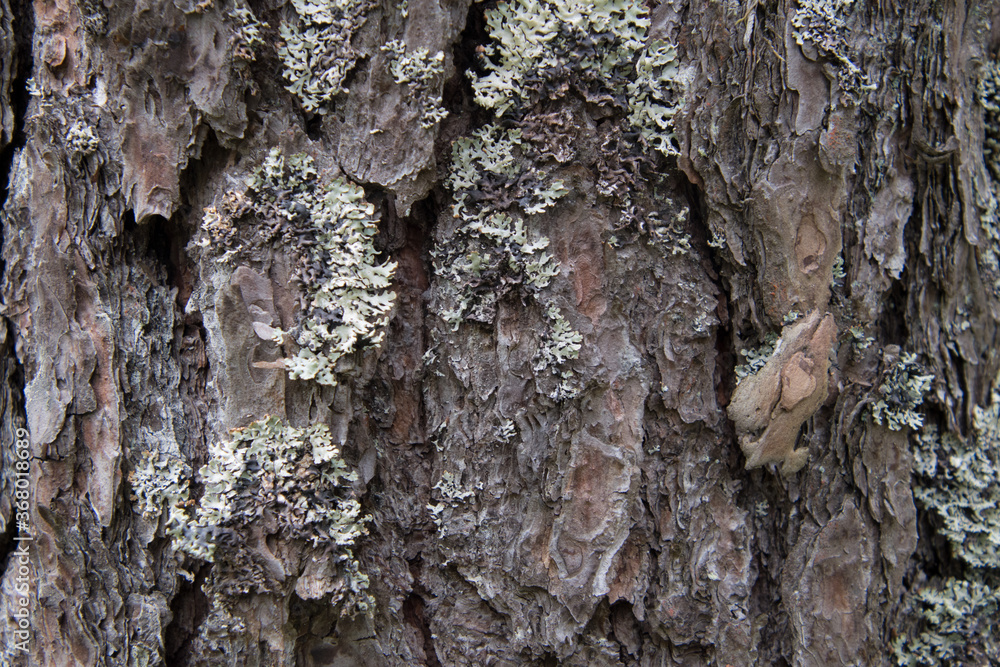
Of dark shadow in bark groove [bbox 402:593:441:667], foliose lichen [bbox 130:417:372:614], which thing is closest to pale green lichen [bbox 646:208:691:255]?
foliose lichen [bbox 130:417:372:614]

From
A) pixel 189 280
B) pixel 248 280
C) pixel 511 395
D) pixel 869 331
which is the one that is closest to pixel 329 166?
pixel 248 280

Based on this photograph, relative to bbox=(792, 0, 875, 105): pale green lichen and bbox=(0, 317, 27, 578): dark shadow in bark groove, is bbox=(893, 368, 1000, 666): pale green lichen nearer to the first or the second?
bbox=(792, 0, 875, 105): pale green lichen

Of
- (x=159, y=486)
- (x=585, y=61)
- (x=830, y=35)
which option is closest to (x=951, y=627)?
(x=830, y=35)

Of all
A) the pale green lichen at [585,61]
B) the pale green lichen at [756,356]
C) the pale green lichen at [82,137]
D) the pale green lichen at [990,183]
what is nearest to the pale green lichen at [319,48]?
the pale green lichen at [585,61]

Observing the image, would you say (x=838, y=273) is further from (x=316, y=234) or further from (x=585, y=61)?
(x=316, y=234)

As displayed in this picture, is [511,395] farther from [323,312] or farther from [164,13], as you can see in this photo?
[164,13]

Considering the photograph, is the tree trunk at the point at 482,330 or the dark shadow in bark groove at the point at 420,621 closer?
the tree trunk at the point at 482,330

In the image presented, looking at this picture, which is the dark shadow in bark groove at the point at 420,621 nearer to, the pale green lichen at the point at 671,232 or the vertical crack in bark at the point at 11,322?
the vertical crack in bark at the point at 11,322
